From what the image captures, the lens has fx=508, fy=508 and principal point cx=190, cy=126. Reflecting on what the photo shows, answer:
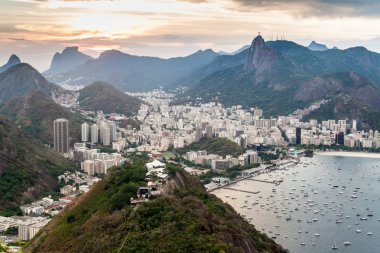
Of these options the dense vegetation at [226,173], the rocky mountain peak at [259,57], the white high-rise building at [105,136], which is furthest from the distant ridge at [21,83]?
the dense vegetation at [226,173]

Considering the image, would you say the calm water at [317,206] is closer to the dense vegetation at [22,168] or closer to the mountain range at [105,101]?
the dense vegetation at [22,168]

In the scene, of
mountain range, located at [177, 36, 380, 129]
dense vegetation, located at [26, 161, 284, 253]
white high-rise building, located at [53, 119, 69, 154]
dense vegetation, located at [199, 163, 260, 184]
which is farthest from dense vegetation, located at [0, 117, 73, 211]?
mountain range, located at [177, 36, 380, 129]

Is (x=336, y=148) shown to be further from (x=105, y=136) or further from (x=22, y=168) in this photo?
(x=22, y=168)

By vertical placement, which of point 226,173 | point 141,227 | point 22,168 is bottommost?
point 226,173

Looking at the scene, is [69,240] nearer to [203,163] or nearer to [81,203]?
[81,203]

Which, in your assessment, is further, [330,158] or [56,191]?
[330,158]

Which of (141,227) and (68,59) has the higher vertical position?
(68,59)

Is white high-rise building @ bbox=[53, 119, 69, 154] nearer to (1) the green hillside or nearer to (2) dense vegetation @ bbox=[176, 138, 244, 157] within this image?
(1) the green hillside

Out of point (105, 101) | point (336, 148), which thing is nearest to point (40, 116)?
point (105, 101)

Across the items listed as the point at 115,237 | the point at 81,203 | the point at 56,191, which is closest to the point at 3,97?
the point at 56,191
